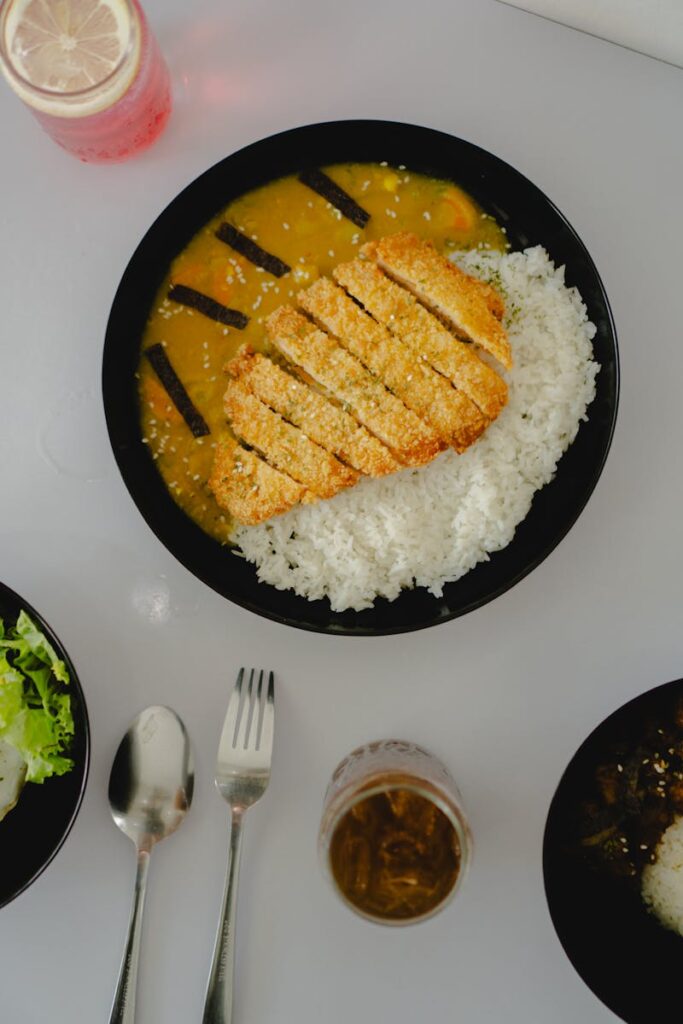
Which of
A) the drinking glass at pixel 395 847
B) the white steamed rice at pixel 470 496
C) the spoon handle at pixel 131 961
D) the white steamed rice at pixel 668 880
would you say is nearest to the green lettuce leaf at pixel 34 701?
the spoon handle at pixel 131 961

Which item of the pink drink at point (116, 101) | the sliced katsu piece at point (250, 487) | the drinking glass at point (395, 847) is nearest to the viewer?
the drinking glass at point (395, 847)

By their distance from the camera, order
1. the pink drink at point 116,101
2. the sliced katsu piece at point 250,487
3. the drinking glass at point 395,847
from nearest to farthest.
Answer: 1. the drinking glass at point 395,847
2. the pink drink at point 116,101
3. the sliced katsu piece at point 250,487

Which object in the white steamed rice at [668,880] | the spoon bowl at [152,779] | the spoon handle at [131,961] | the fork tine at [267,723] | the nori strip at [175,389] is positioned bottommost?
the spoon handle at [131,961]

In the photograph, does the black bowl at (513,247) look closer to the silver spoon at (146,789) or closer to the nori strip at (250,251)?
the nori strip at (250,251)

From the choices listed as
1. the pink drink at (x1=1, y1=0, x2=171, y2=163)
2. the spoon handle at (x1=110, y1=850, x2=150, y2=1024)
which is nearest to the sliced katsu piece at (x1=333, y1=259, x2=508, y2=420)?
the pink drink at (x1=1, y1=0, x2=171, y2=163)

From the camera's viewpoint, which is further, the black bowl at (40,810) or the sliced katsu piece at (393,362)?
the sliced katsu piece at (393,362)

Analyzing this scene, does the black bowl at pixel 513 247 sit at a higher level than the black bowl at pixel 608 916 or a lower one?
higher

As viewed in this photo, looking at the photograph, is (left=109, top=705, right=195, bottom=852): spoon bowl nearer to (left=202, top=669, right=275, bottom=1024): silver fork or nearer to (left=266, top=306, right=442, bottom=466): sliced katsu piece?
(left=202, top=669, right=275, bottom=1024): silver fork
